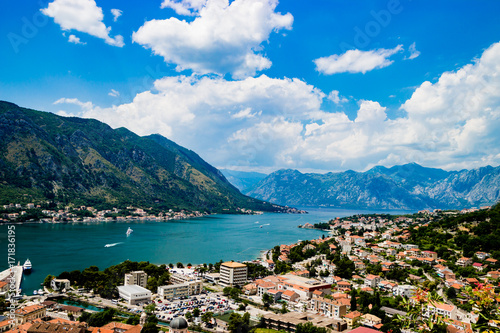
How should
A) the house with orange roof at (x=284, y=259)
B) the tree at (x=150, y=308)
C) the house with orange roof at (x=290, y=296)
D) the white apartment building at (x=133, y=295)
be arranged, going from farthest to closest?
1. the house with orange roof at (x=284, y=259)
2. the house with orange roof at (x=290, y=296)
3. the white apartment building at (x=133, y=295)
4. the tree at (x=150, y=308)

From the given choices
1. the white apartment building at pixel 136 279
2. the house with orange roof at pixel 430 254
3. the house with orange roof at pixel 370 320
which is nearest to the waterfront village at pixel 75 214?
the white apartment building at pixel 136 279

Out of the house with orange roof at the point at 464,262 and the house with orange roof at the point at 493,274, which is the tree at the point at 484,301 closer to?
the house with orange roof at the point at 493,274

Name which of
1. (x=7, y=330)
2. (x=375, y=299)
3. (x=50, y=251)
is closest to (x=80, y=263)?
(x=50, y=251)

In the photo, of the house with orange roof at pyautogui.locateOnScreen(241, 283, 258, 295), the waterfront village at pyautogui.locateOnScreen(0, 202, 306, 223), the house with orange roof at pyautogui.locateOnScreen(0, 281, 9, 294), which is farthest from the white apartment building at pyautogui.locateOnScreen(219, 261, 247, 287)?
the waterfront village at pyautogui.locateOnScreen(0, 202, 306, 223)

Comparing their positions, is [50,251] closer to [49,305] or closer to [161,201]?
[49,305]

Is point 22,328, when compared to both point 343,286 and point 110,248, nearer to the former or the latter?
point 343,286

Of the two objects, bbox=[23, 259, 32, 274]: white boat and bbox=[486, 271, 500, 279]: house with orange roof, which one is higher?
bbox=[23, 259, 32, 274]: white boat

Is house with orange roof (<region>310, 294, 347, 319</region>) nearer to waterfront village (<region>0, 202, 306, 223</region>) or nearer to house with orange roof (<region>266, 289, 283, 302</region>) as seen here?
house with orange roof (<region>266, 289, 283, 302</region>)
